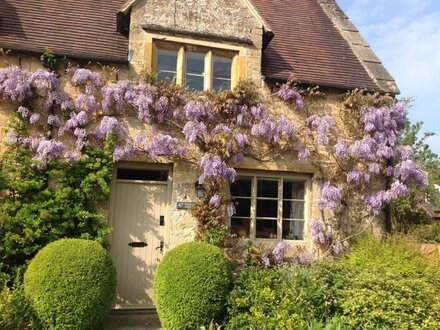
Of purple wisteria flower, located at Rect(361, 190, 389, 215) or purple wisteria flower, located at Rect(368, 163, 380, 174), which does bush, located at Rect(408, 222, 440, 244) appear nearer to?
purple wisteria flower, located at Rect(361, 190, 389, 215)

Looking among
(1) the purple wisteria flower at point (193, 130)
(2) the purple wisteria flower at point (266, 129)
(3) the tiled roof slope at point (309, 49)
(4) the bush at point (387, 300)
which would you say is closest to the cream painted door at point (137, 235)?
(1) the purple wisteria flower at point (193, 130)

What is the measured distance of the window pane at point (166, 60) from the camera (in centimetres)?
836

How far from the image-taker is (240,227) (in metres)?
8.38

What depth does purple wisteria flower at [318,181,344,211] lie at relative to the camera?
840cm

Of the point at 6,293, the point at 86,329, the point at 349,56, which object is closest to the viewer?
the point at 6,293

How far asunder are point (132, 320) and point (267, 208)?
11.2 feet

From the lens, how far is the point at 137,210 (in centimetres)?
779

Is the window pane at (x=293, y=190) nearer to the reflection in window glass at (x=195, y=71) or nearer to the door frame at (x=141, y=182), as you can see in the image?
the door frame at (x=141, y=182)

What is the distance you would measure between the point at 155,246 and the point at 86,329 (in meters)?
2.13

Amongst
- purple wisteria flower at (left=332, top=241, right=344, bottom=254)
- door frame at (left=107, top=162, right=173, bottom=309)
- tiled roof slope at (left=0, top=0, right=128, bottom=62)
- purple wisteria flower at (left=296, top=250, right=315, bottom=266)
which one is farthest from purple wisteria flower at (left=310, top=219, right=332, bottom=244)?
tiled roof slope at (left=0, top=0, right=128, bottom=62)

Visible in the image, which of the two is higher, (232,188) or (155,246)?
(232,188)

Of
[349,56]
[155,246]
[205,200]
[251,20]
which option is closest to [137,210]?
[155,246]

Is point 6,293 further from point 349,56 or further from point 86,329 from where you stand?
point 349,56

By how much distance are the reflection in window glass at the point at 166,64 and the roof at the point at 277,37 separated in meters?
0.73
